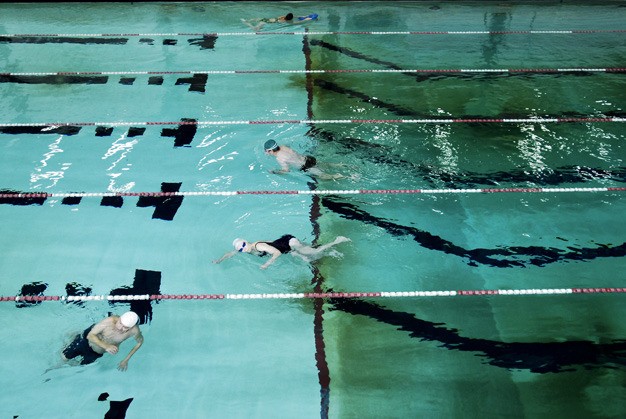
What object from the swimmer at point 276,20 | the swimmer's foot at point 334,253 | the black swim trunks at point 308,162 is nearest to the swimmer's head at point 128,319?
the swimmer's foot at point 334,253

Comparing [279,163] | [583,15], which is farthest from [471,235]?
[583,15]

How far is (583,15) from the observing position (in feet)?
44.5

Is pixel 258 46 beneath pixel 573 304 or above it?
above

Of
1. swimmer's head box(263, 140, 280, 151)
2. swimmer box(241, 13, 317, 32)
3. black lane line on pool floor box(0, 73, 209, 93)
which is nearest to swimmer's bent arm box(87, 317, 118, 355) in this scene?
swimmer's head box(263, 140, 280, 151)

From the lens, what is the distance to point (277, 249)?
6406mm

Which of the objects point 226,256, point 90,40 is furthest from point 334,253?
point 90,40

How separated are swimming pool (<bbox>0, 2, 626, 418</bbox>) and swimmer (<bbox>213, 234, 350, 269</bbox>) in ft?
0.45

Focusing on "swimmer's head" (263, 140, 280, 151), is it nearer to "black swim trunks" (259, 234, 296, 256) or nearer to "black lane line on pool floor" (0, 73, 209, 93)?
"black swim trunks" (259, 234, 296, 256)

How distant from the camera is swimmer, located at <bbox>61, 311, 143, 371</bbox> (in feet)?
17.7

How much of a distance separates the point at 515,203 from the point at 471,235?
0.95 meters

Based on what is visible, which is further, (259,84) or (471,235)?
(259,84)

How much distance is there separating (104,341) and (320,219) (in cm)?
287

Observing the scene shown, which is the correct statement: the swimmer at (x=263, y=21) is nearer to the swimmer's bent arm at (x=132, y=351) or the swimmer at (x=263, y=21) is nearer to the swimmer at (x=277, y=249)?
the swimmer at (x=277, y=249)

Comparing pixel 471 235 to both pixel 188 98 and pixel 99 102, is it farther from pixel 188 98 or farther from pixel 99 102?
pixel 99 102
